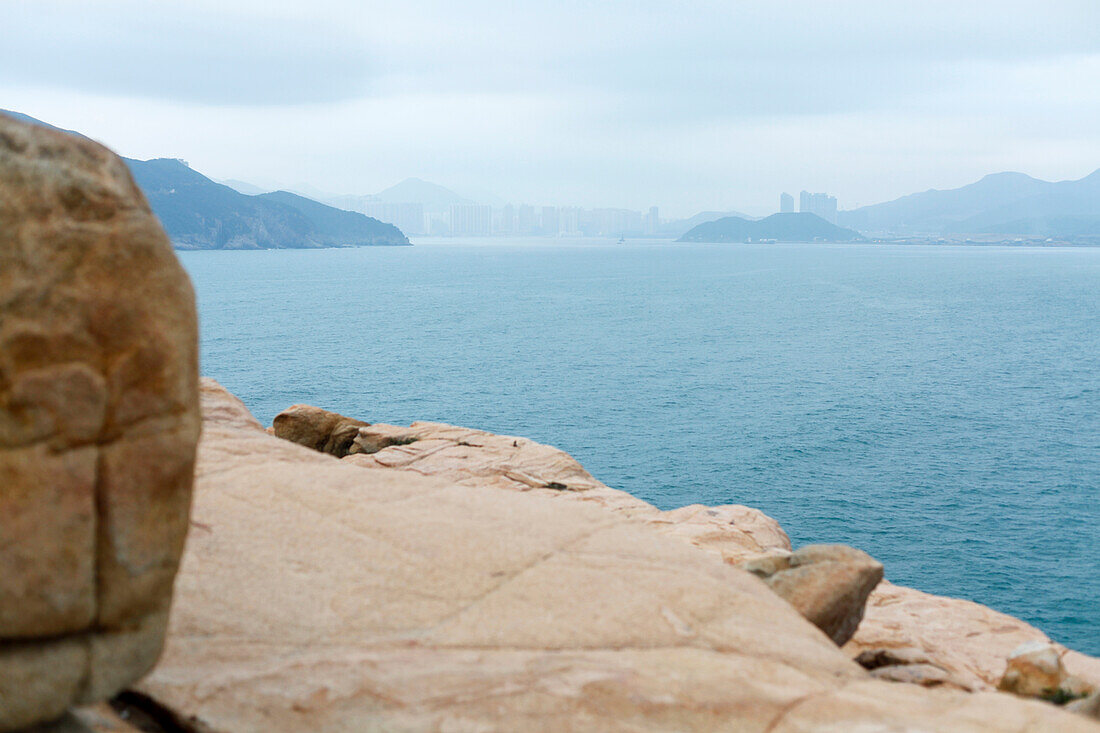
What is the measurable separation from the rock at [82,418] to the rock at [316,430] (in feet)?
63.9

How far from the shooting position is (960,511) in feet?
143

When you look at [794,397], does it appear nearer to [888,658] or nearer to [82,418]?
[888,658]

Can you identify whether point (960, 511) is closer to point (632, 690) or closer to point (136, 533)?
point (632, 690)

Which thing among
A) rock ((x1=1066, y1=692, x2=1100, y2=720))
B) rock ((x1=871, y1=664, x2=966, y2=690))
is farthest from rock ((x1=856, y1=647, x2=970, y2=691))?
rock ((x1=1066, y1=692, x2=1100, y2=720))

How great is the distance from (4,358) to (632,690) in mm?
5189

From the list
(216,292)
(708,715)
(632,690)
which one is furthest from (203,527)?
(216,292)

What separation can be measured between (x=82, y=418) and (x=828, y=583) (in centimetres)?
Result: 926

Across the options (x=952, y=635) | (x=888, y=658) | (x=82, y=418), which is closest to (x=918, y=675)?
(x=888, y=658)

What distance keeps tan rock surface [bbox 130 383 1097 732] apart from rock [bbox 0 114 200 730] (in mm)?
1265

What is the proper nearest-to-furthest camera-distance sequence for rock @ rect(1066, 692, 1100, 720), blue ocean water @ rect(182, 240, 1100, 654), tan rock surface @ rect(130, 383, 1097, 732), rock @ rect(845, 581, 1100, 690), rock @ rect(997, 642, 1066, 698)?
tan rock surface @ rect(130, 383, 1097, 732) < rock @ rect(1066, 692, 1100, 720) < rock @ rect(997, 642, 1066, 698) < rock @ rect(845, 581, 1100, 690) < blue ocean water @ rect(182, 240, 1100, 654)

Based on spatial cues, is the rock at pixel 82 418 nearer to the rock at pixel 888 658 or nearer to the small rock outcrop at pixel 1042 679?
the rock at pixel 888 658

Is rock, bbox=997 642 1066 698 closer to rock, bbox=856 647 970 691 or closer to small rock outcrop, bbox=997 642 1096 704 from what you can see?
small rock outcrop, bbox=997 642 1096 704

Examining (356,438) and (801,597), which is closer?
(801,597)

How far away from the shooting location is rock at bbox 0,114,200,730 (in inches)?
219
